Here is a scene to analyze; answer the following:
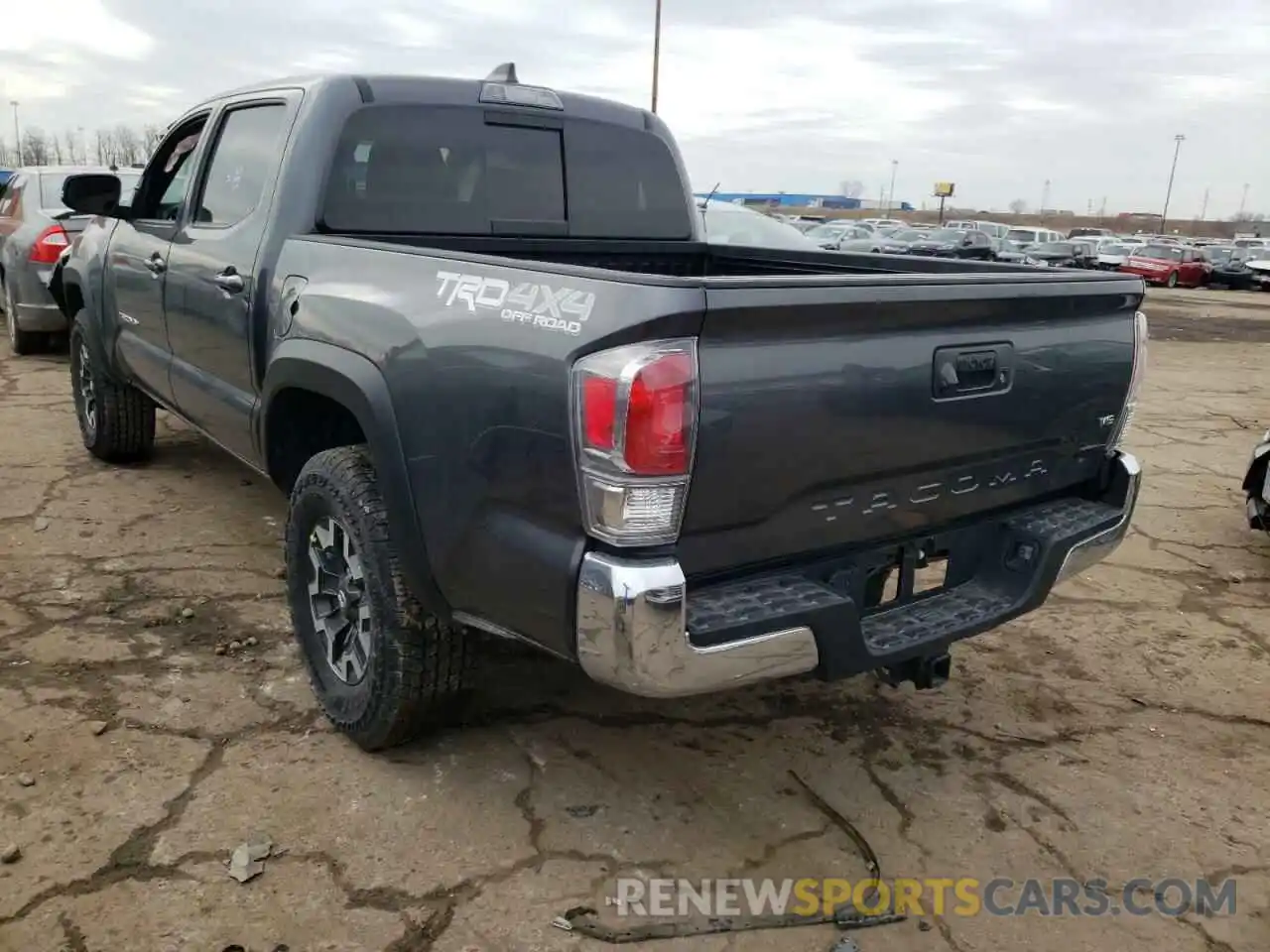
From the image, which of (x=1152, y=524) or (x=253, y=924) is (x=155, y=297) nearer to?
(x=253, y=924)

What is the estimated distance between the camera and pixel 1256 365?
42.2 feet

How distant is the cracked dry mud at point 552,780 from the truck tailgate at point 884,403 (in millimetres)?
853

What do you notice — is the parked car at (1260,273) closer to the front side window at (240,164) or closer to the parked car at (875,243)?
the parked car at (875,243)

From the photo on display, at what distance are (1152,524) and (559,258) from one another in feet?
12.0

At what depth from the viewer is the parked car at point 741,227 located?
960 centimetres

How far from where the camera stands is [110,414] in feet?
17.9

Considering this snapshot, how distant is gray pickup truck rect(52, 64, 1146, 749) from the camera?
210 centimetres

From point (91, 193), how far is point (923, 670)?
4159mm

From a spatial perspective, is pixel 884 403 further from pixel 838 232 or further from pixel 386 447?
pixel 838 232

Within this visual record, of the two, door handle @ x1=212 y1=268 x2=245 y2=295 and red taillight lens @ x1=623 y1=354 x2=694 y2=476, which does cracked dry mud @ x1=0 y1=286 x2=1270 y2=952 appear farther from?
door handle @ x1=212 y1=268 x2=245 y2=295

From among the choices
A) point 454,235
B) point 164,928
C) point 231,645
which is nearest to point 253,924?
point 164,928

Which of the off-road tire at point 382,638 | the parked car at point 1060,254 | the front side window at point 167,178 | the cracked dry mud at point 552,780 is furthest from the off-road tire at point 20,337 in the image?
the parked car at point 1060,254

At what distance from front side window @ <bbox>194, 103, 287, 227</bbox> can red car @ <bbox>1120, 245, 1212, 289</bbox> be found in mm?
31498

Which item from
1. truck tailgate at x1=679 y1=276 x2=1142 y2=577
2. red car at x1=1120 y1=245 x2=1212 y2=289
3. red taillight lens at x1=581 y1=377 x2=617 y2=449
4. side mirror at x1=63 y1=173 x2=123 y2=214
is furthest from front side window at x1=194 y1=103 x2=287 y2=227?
red car at x1=1120 y1=245 x2=1212 y2=289
